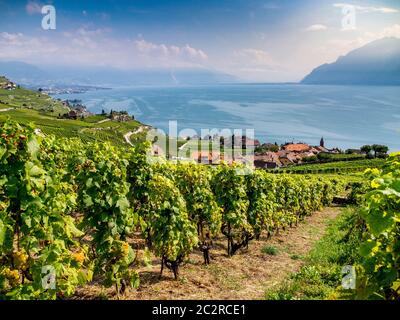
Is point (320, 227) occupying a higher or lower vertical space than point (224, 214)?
lower

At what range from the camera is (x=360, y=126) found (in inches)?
6836

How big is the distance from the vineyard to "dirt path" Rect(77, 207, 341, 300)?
1.55 ft

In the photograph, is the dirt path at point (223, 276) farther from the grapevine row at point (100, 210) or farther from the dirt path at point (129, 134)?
the dirt path at point (129, 134)

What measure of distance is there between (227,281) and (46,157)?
21.5ft

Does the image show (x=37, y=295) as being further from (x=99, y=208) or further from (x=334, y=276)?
(x=334, y=276)

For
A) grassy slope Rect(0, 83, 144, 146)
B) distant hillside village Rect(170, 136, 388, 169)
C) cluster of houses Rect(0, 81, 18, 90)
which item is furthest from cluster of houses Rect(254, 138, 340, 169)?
cluster of houses Rect(0, 81, 18, 90)

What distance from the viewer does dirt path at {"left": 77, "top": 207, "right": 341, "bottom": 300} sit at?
7633 mm

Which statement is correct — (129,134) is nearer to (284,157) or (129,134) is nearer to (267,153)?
(267,153)

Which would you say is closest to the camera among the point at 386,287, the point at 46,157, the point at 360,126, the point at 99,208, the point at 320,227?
the point at 386,287

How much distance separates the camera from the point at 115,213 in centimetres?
651

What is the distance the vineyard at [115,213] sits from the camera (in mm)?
3273

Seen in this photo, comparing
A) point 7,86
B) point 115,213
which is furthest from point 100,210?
point 7,86

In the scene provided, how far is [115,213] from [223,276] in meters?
4.20

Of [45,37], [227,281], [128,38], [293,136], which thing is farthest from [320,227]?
[293,136]
